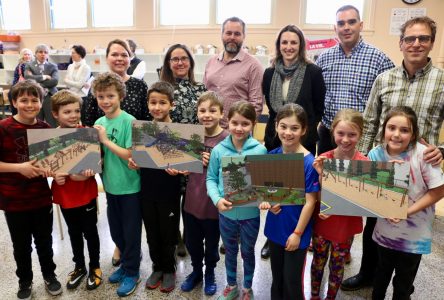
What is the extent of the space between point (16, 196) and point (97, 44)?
6239 mm

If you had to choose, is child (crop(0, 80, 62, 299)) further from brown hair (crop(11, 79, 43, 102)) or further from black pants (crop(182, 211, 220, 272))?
black pants (crop(182, 211, 220, 272))

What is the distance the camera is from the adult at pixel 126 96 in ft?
6.83

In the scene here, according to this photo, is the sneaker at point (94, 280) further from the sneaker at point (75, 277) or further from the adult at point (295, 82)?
the adult at point (295, 82)

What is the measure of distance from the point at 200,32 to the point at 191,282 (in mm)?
5466

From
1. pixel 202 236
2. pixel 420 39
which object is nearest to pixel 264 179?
pixel 202 236

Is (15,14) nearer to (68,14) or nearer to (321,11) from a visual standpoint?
(68,14)

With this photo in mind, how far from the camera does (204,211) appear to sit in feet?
6.17

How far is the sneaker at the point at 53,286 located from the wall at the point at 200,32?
532 centimetres

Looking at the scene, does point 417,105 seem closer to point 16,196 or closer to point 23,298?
point 16,196

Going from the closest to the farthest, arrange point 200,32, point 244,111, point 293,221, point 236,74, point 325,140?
1. point 293,221
2. point 244,111
3. point 236,74
4. point 325,140
5. point 200,32

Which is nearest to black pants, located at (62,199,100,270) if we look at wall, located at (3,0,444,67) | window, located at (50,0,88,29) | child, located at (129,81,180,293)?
child, located at (129,81,180,293)

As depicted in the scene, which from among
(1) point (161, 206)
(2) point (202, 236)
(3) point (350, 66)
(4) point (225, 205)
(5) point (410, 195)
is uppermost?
(3) point (350, 66)

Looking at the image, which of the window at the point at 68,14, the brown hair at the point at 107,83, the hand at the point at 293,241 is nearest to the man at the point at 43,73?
the window at the point at 68,14

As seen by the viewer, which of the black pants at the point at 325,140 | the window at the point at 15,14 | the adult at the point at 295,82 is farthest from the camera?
the window at the point at 15,14
